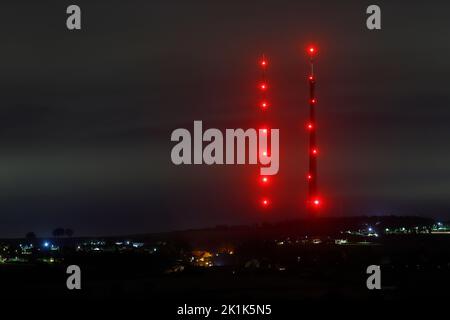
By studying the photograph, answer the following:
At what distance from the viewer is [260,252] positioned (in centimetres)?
11425

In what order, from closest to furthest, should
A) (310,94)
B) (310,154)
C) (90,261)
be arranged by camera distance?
(90,261), (310,154), (310,94)

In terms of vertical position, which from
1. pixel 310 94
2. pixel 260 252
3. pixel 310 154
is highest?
pixel 310 94

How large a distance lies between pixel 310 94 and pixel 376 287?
69.4 meters

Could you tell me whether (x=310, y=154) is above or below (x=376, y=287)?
above

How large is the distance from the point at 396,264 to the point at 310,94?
46.3m

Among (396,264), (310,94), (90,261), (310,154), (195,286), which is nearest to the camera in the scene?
(195,286)

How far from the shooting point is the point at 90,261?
9588cm

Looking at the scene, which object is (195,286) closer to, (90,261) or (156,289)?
(156,289)

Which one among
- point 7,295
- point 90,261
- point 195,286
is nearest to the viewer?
point 7,295

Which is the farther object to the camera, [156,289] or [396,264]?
A: [396,264]
